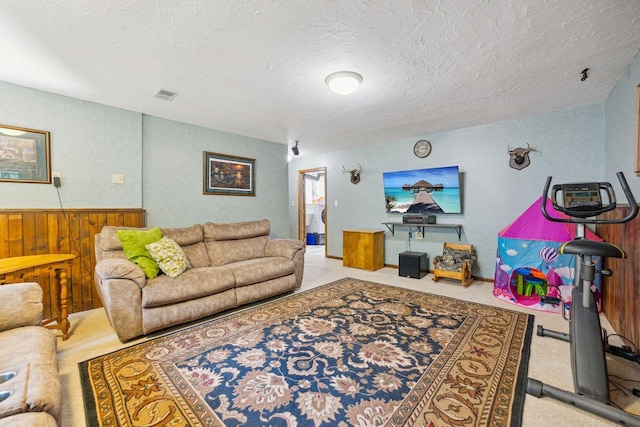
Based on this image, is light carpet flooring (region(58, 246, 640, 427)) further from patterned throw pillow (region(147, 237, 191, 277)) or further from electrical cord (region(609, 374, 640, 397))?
patterned throw pillow (region(147, 237, 191, 277))

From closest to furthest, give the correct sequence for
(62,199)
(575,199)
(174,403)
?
(174,403), (575,199), (62,199)

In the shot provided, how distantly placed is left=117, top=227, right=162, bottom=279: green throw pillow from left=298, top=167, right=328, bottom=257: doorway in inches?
157

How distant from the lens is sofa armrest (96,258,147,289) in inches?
83.9

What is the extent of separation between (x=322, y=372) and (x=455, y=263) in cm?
290

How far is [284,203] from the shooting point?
4.94m

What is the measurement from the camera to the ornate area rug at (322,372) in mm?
1411

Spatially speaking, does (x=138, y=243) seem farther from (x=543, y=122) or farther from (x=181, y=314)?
(x=543, y=122)

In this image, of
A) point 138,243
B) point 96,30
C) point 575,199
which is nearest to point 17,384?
point 138,243

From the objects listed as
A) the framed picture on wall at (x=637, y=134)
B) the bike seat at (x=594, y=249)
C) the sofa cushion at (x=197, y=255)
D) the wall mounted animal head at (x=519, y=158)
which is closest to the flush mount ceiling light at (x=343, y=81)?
the bike seat at (x=594, y=249)

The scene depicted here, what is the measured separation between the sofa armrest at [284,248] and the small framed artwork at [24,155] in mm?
2430

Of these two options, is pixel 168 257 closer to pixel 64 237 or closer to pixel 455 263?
pixel 64 237

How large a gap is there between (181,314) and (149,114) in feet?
8.33

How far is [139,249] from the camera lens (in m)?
2.59

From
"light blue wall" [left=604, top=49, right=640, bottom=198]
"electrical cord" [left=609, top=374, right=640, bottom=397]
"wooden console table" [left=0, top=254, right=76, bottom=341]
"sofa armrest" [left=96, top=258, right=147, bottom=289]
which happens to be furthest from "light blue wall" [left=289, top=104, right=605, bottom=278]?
"wooden console table" [left=0, top=254, right=76, bottom=341]
